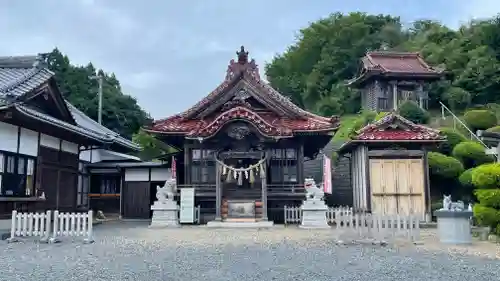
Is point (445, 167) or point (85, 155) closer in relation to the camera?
point (445, 167)

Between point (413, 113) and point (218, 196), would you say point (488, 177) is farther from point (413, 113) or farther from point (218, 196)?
point (413, 113)

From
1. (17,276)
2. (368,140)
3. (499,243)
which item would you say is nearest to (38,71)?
(17,276)

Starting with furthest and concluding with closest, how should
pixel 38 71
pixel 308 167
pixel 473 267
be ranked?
pixel 308 167 < pixel 38 71 < pixel 473 267

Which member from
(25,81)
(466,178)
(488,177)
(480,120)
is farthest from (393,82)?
(25,81)

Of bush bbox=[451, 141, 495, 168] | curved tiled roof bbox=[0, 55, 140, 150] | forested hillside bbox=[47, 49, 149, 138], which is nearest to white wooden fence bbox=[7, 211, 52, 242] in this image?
curved tiled roof bbox=[0, 55, 140, 150]

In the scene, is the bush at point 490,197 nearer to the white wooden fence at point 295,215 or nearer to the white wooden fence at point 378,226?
the white wooden fence at point 378,226

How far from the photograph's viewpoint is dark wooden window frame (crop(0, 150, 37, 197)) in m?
13.3

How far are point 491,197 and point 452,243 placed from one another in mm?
1467

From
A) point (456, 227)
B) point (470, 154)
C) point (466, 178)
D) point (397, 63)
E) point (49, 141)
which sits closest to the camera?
point (456, 227)

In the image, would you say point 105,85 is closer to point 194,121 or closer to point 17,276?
point 194,121

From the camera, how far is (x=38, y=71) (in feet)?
52.1

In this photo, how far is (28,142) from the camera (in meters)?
14.7

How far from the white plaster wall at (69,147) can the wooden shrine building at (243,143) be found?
Answer: 11.3ft

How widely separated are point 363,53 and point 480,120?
15.0 metres
